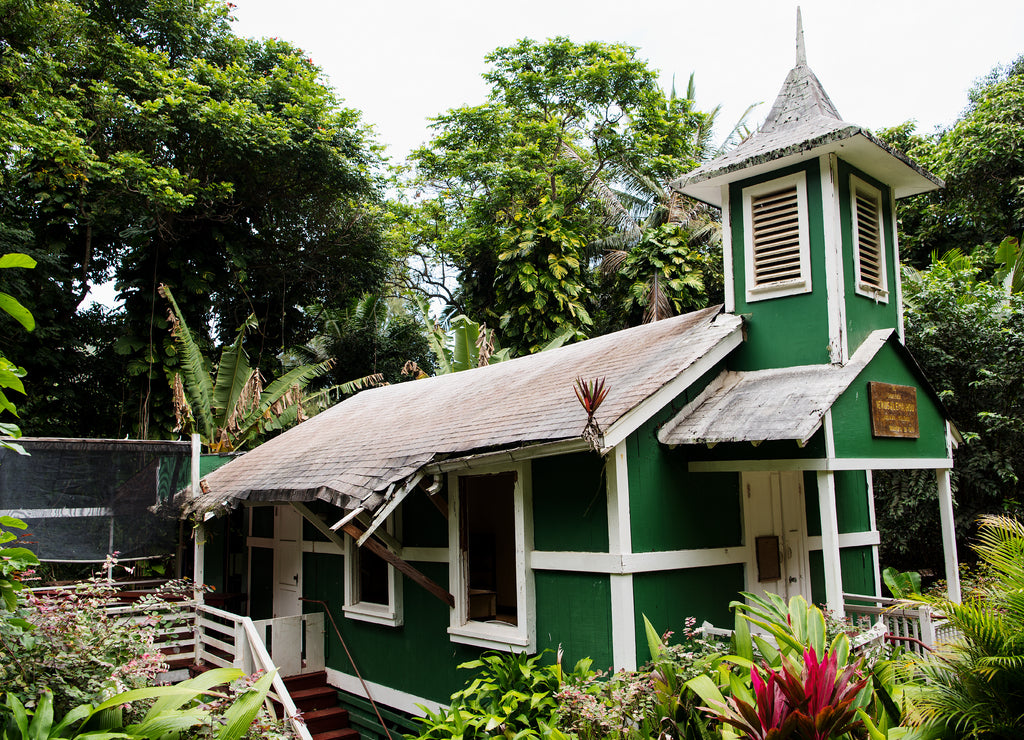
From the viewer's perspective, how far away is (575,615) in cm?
690

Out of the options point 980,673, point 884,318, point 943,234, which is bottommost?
point 980,673

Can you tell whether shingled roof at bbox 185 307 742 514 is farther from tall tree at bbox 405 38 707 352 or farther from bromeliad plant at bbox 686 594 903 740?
tall tree at bbox 405 38 707 352

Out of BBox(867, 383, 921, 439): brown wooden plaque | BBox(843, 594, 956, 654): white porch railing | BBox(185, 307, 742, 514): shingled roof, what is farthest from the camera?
BBox(867, 383, 921, 439): brown wooden plaque

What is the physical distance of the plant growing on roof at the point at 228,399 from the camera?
1698cm

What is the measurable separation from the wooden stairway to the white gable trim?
5921 millimetres

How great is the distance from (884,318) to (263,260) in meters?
19.7

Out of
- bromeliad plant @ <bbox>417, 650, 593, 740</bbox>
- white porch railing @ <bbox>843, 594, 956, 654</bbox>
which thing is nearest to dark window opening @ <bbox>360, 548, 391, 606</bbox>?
bromeliad plant @ <bbox>417, 650, 593, 740</bbox>

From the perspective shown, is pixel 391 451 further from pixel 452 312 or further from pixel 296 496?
pixel 452 312

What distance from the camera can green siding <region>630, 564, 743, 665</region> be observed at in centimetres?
658

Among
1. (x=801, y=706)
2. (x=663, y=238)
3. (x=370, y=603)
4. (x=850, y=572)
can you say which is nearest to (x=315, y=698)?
(x=370, y=603)

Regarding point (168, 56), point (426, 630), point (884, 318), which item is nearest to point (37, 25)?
point (168, 56)

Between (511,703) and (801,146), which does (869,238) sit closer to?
(801,146)

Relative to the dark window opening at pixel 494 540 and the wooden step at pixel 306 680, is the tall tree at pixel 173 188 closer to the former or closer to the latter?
the dark window opening at pixel 494 540

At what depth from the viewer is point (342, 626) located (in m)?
10.2
